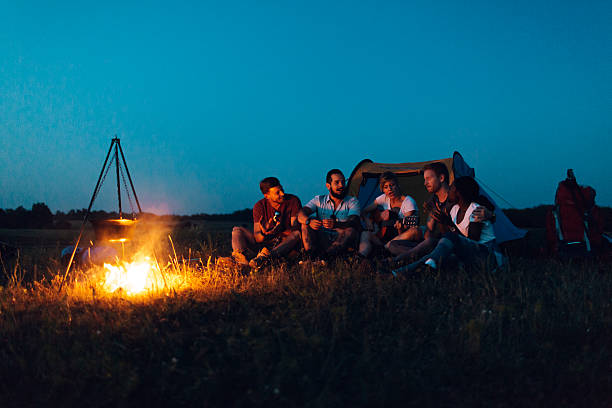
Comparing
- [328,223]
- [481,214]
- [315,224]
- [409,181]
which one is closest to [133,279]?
[315,224]

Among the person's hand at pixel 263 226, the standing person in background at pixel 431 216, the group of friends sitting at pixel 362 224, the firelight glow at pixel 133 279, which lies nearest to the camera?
the firelight glow at pixel 133 279

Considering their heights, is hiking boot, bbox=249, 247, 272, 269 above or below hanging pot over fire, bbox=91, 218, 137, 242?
below

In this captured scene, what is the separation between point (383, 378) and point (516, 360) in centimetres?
101

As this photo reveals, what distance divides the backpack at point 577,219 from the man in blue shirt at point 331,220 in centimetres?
318

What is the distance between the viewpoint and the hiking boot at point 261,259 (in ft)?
20.8

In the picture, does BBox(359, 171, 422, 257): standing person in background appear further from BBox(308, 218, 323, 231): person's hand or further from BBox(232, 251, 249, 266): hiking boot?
BBox(232, 251, 249, 266): hiking boot

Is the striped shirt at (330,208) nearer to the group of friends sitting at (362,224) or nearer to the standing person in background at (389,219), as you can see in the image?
the group of friends sitting at (362,224)

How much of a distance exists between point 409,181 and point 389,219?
121 inches

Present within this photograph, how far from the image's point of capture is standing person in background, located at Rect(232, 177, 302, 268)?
6.68 metres

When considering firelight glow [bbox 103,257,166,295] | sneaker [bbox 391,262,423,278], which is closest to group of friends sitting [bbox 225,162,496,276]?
sneaker [bbox 391,262,423,278]

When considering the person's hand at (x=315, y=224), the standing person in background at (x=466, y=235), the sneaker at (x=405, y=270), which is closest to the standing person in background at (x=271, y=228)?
the person's hand at (x=315, y=224)

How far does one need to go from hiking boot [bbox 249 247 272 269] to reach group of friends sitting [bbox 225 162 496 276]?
1 centimetres

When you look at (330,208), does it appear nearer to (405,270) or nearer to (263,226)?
(263,226)

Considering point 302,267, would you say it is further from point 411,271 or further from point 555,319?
point 555,319
